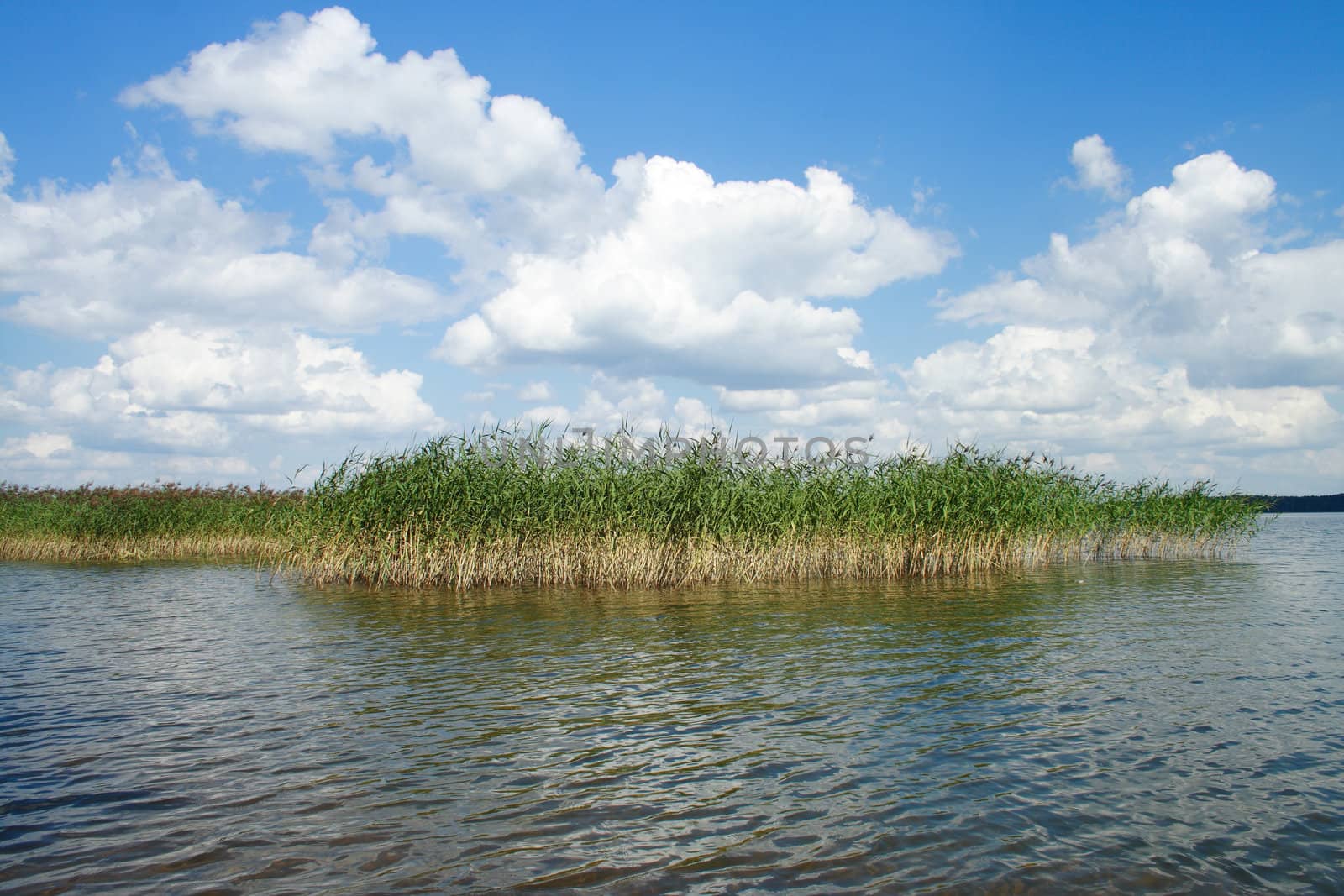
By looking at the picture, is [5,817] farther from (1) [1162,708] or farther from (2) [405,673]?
(1) [1162,708]

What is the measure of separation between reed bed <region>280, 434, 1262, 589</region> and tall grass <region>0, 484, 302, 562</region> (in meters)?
12.3

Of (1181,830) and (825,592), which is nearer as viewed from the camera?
(1181,830)

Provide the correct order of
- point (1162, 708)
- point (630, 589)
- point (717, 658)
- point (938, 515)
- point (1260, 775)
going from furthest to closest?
point (938, 515)
point (630, 589)
point (717, 658)
point (1162, 708)
point (1260, 775)

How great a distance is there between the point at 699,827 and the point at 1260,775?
4843 mm

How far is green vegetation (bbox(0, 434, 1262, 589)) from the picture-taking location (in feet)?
68.7

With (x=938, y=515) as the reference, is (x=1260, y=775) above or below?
below

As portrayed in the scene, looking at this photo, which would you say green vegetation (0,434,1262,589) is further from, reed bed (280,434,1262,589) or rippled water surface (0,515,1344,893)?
rippled water surface (0,515,1344,893)

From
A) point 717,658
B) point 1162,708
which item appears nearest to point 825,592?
point 717,658

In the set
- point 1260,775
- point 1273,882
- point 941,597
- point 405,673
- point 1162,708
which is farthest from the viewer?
point 941,597

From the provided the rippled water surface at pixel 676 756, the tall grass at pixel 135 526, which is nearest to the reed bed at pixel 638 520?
the rippled water surface at pixel 676 756

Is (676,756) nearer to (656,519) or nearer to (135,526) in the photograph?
(656,519)

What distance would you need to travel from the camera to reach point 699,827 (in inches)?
235

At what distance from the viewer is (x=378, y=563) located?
71.2ft

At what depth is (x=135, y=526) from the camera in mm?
33438
